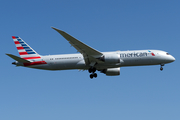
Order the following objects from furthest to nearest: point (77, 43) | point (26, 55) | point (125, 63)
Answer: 1. point (26, 55)
2. point (125, 63)
3. point (77, 43)

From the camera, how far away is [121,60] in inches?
1763

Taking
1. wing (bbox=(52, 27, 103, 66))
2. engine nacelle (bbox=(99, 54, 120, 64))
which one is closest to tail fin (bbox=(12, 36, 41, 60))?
wing (bbox=(52, 27, 103, 66))

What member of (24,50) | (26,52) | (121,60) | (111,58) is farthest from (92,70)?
(24,50)

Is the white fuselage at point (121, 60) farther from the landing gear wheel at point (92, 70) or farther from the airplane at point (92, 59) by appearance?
the landing gear wheel at point (92, 70)

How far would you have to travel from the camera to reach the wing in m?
40.5

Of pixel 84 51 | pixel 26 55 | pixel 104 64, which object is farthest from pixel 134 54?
pixel 26 55

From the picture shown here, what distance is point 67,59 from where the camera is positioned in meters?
46.1

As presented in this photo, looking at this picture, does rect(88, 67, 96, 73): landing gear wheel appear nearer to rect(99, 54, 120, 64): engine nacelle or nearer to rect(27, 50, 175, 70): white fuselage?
rect(27, 50, 175, 70): white fuselage

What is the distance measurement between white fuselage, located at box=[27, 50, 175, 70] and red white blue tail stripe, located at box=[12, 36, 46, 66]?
Answer: 0.85 m

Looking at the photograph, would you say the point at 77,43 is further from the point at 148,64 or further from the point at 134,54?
the point at 148,64

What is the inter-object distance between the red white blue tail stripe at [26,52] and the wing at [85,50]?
24.1ft

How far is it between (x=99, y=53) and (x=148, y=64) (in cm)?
827

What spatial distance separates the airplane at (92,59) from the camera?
44000 mm

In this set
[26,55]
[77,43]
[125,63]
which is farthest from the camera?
[26,55]
